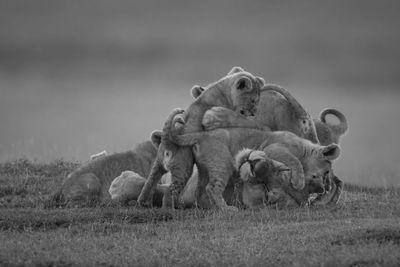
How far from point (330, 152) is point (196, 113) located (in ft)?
5.70

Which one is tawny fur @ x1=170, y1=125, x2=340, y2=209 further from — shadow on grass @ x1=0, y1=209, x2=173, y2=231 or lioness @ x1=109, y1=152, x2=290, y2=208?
shadow on grass @ x1=0, y1=209, x2=173, y2=231

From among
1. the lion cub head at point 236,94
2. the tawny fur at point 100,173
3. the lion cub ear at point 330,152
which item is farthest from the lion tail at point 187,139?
the lion cub ear at point 330,152

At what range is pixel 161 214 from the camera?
1159 centimetres

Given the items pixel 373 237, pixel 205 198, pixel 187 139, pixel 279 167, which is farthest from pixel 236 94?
pixel 373 237

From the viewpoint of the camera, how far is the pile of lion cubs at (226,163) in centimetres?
1222

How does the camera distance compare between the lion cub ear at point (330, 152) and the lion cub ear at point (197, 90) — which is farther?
the lion cub ear at point (197, 90)

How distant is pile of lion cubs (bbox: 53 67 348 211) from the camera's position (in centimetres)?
1222

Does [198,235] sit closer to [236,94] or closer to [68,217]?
[68,217]

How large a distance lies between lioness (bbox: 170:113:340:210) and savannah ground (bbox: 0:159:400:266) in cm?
48

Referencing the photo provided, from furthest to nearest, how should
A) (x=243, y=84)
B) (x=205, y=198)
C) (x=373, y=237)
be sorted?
(x=243, y=84) < (x=205, y=198) < (x=373, y=237)

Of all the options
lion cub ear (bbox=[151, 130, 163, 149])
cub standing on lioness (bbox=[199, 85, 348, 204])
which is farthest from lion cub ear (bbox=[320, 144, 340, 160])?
lion cub ear (bbox=[151, 130, 163, 149])

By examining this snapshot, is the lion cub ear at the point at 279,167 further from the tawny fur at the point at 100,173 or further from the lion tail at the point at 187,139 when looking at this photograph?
the tawny fur at the point at 100,173

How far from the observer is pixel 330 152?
12.5 metres

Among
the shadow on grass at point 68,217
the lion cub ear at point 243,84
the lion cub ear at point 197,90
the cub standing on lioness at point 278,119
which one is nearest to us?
the shadow on grass at point 68,217
